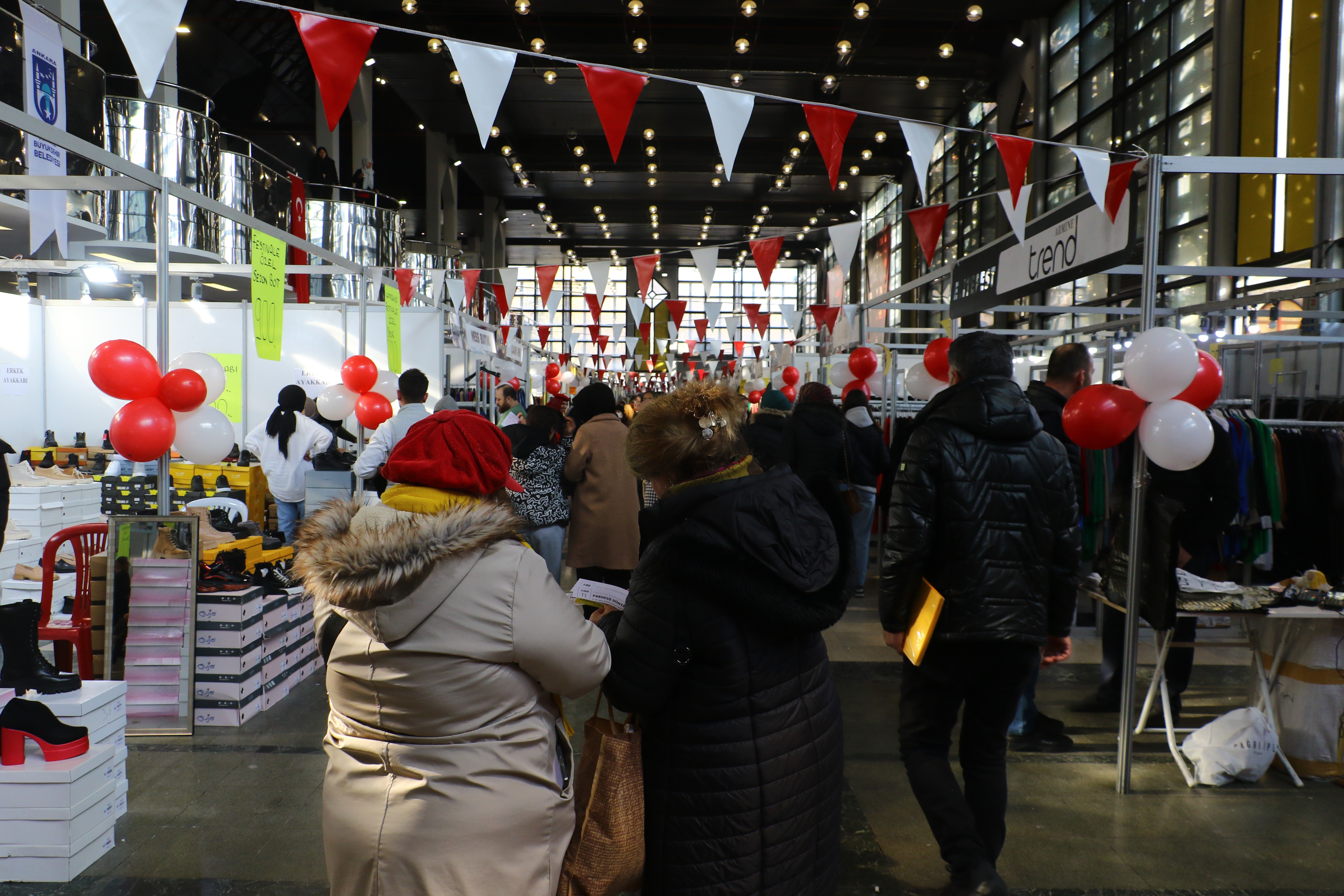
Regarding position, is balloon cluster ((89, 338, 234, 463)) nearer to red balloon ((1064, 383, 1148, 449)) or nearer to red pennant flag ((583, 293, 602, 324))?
red balloon ((1064, 383, 1148, 449))

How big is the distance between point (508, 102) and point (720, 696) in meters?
16.0

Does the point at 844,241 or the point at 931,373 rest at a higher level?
the point at 844,241

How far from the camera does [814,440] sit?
19.6 feet

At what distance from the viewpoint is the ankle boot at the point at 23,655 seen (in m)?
2.79

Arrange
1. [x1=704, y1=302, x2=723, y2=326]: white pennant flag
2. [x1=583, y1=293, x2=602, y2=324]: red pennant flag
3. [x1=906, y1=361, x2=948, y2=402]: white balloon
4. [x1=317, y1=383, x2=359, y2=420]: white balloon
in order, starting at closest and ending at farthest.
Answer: [x1=906, y1=361, x2=948, y2=402]: white balloon
[x1=317, y1=383, x2=359, y2=420]: white balloon
[x1=704, y1=302, x2=723, y2=326]: white pennant flag
[x1=583, y1=293, x2=602, y2=324]: red pennant flag

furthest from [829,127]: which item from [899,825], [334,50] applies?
[899,825]

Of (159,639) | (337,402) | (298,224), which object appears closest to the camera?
(159,639)

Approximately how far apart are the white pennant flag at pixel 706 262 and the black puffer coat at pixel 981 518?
6.18m

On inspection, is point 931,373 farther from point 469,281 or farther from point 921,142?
point 469,281

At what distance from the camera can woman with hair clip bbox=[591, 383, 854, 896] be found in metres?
1.65

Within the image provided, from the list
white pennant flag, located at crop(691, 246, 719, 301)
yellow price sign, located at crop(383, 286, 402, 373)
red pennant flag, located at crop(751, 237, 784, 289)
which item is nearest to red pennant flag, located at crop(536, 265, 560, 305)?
white pennant flag, located at crop(691, 246, 719, 301)

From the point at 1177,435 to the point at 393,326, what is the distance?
17.0 ft

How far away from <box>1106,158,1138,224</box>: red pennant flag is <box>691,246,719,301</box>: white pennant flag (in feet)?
16.5

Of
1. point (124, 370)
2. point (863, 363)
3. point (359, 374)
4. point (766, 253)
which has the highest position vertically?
point (766, 253)
